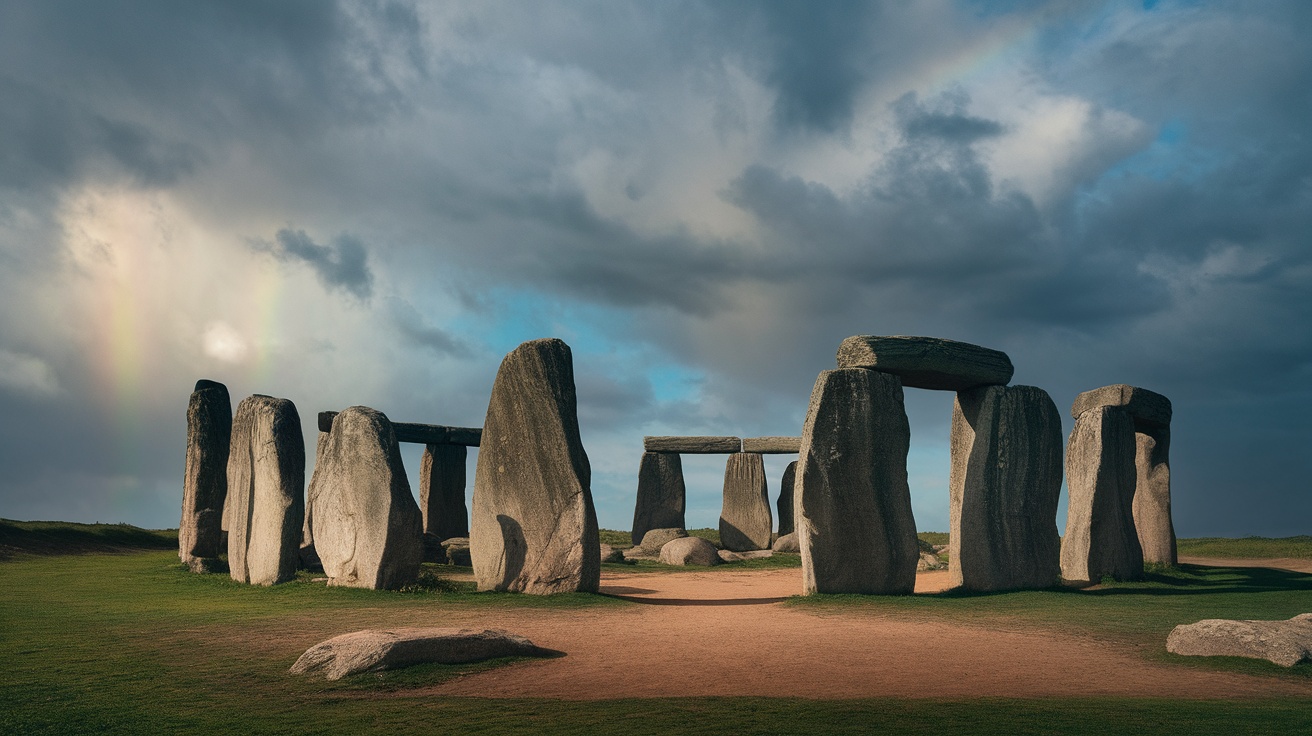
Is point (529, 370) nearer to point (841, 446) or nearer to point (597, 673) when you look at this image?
point (841, 446)

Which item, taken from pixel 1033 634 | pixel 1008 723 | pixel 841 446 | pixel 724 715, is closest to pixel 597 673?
pixel 724 715

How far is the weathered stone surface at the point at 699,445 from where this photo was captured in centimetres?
2883

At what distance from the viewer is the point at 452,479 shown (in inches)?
1065

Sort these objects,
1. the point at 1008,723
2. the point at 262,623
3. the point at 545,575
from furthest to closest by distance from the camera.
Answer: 1. the point at 545,575
2. the point at 262,623
3. the point at 1008,723

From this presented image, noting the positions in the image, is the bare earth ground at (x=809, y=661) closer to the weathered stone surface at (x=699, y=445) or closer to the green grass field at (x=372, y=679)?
the green grass field at (x=372, y=679)

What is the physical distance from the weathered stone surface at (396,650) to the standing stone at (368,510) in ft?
16.1

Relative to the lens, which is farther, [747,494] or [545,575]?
[747,494]

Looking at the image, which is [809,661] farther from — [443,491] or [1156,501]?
[443,491]

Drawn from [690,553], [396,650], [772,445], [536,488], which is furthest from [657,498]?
[396,650]

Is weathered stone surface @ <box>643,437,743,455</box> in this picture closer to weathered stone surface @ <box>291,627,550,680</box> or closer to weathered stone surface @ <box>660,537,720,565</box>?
weathered stone surface @ <box>660,537,720,565</box>

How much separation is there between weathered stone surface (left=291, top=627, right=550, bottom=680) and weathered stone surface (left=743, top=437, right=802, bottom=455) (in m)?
19.6

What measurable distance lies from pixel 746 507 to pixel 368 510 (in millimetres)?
15829

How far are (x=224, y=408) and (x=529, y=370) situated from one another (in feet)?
29.1

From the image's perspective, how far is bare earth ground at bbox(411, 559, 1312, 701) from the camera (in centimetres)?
843
